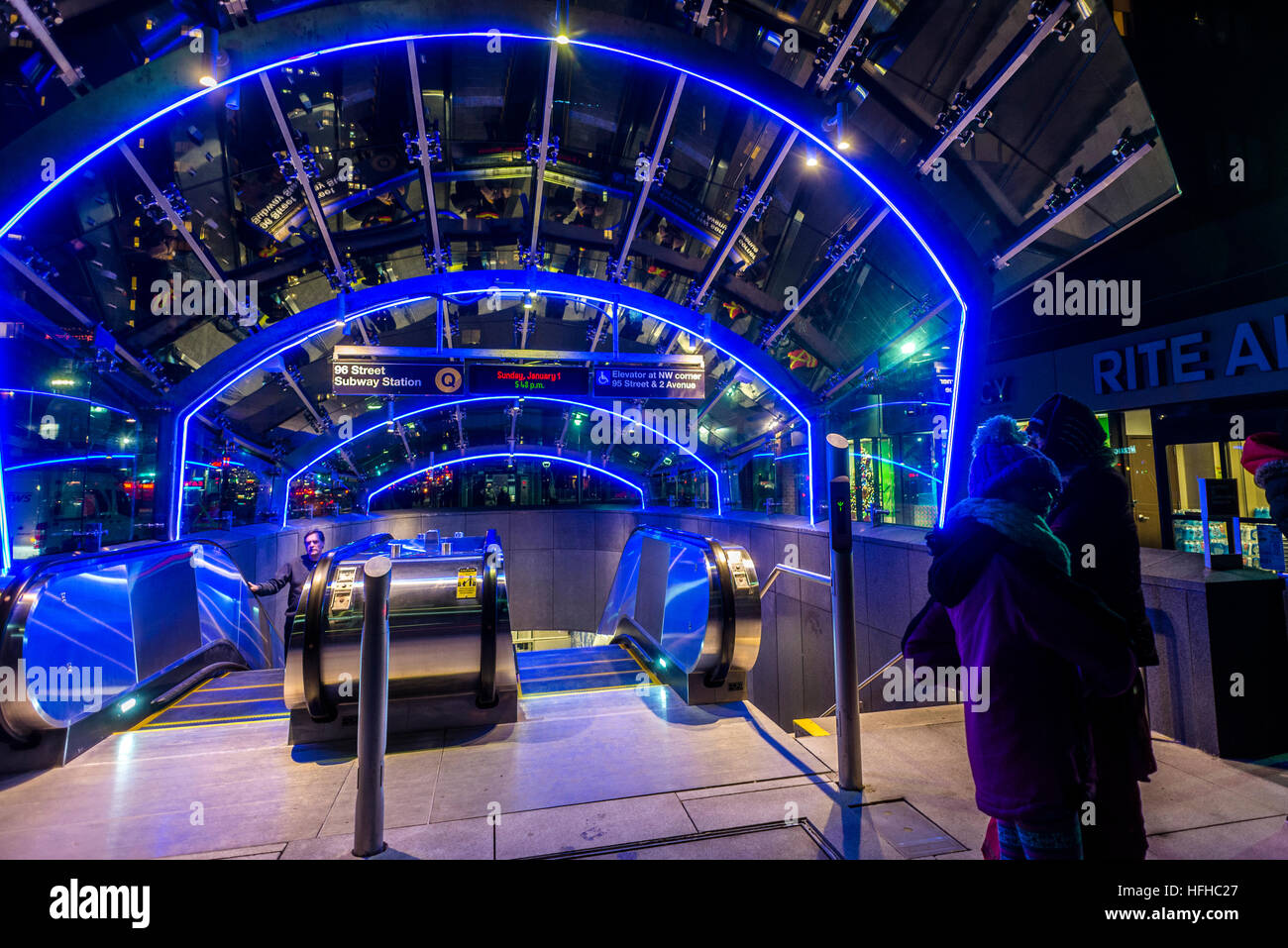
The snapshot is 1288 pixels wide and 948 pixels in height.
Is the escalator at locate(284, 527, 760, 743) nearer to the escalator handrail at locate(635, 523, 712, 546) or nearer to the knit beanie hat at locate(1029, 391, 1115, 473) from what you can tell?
the escalator handrail at locate(635, 523, 712, 546)

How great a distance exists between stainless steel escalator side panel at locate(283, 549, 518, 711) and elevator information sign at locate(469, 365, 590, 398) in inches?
217

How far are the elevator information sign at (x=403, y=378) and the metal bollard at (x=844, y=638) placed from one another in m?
7.36

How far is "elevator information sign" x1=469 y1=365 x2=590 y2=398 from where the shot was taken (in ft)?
31.2

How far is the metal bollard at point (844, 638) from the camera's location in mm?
3078

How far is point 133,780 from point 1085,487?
524 centimetres

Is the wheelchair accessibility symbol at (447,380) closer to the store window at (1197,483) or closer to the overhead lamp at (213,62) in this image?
the overhead lamp at (213,62)

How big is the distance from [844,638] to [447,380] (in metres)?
7.72

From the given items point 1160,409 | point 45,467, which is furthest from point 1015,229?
point 45,467

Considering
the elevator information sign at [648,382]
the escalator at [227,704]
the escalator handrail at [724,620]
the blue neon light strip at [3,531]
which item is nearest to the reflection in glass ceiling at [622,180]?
the elevator information sign at [648,382]

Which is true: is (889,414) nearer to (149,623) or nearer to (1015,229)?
(1015,229)

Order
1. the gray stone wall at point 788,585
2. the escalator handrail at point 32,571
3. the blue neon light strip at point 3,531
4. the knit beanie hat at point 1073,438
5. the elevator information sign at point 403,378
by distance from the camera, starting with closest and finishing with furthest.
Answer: the knit beanie hat at point 1073,438 → the escalator handrail at point 32,571 → the gray stone wall at point 788,585 → the blue neon light strip at point 3,531 → the elevator information sign at point 403,378

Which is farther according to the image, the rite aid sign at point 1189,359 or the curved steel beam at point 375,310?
the curved steel beam at point 375,310

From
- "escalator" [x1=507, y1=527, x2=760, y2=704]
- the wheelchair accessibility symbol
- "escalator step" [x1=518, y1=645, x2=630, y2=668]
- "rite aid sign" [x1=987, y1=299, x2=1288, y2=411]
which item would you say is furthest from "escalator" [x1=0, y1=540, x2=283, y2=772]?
"rite aid sign" [x1=987, y1=299, x2=1288, y2=411]

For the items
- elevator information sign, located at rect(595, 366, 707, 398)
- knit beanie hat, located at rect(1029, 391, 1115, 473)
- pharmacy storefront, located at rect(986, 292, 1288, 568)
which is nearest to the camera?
knit beanie hat, located at rect(1029, 391, 1115, 473)
